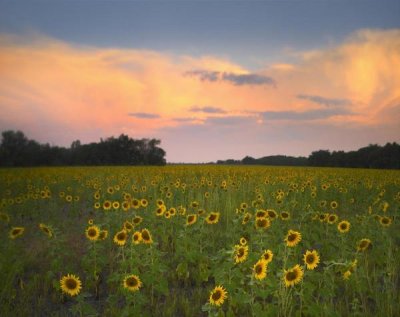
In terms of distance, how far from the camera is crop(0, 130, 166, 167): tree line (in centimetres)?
5975

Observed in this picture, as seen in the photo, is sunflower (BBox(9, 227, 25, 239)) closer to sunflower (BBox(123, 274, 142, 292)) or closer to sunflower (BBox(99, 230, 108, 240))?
sunflower (BBox(99, 230, 108, 240))

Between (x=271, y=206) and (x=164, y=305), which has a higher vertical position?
(x=271, y=206)

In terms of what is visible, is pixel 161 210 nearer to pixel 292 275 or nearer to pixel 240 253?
pixel 240 253

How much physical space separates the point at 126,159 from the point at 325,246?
2489 inches

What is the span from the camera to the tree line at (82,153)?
59.8 m

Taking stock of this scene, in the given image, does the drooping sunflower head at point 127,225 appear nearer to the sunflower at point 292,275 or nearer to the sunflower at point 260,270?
the sunflower at point 260,270

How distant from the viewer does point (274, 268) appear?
521cm

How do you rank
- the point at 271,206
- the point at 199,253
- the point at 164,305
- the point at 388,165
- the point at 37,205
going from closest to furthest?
the point at 164,305 < the point at 199,253 < the point at 271,206 < the point at 37,205 < the point at 388,165

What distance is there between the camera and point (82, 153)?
6675cm

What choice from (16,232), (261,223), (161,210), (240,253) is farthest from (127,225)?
(240,253)

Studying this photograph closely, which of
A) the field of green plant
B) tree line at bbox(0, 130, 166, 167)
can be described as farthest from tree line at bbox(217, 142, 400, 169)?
the field of green plant

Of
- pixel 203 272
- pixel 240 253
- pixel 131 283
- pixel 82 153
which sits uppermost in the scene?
pixel 82 153

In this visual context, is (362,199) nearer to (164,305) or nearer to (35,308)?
(164,305)

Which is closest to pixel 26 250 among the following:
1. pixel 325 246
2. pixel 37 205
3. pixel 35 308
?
pixel 35 308
